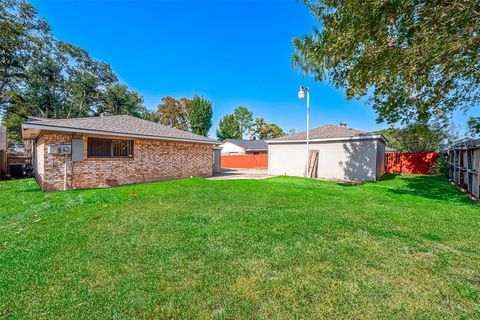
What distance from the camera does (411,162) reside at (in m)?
19.2

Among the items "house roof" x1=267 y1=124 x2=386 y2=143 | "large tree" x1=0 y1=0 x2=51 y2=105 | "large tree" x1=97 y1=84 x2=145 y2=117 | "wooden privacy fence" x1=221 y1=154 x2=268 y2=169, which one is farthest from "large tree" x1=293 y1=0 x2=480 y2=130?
"large tree" x1=97 y1=84 x2=145 y2=117

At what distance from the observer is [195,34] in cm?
1292

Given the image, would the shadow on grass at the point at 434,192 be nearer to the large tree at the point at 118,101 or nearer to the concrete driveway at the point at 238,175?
the concrete driveway at the point at 238,175

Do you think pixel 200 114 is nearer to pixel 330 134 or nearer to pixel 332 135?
pixel 330 134

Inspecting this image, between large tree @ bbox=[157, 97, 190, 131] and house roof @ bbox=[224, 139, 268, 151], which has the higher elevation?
large tree @ bbox=[157, 97, 190, 131]

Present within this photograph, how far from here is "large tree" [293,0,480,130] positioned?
4988 mm

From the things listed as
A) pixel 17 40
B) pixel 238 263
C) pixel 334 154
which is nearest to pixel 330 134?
pixel 334 154

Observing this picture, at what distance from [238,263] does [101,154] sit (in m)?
9.72

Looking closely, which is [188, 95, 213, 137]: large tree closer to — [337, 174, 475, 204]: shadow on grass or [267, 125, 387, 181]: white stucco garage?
[267, 125, 387, 181]: white stucco garage

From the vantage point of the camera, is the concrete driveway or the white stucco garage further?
the concrete driveway

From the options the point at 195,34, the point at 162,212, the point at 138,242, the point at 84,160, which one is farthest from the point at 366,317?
the point at 195,34

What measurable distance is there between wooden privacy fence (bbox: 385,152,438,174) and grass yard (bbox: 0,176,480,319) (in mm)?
15704

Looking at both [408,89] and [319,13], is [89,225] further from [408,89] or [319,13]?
[408,89]

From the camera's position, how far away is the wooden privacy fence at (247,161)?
84.2 feet
